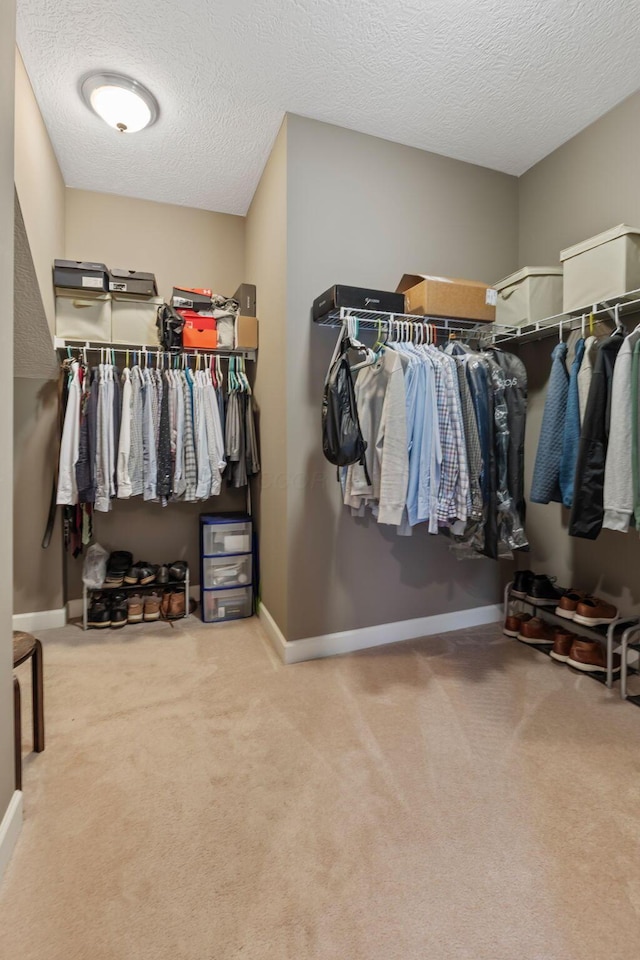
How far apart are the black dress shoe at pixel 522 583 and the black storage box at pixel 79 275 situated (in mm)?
3026

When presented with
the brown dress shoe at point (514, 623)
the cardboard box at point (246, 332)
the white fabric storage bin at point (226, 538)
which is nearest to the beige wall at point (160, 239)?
the cardboard box at point (246, 332)

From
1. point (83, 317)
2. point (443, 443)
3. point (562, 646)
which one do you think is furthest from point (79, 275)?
point (562, 646)

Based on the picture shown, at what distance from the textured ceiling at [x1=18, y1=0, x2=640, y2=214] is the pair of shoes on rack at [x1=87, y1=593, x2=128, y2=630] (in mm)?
2740

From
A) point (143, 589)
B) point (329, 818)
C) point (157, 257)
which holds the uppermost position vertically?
point (157, 257)

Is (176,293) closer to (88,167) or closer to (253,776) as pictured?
(88,167)

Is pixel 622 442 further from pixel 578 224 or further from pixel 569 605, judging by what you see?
pixel 578 224

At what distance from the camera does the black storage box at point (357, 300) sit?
7.29 ft

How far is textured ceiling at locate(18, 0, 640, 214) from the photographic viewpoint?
1.89m

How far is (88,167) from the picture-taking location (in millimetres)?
2885

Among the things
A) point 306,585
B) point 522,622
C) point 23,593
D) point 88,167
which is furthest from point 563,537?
point 88,167

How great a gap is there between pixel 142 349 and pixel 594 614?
2.97 m

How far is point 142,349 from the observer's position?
2965mm

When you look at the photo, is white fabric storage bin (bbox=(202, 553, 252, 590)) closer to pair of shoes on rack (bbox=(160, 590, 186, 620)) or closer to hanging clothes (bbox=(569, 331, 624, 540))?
pair of shoes on rack (bbox=(160, 590, 186, 620))

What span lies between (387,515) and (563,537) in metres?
1.31
